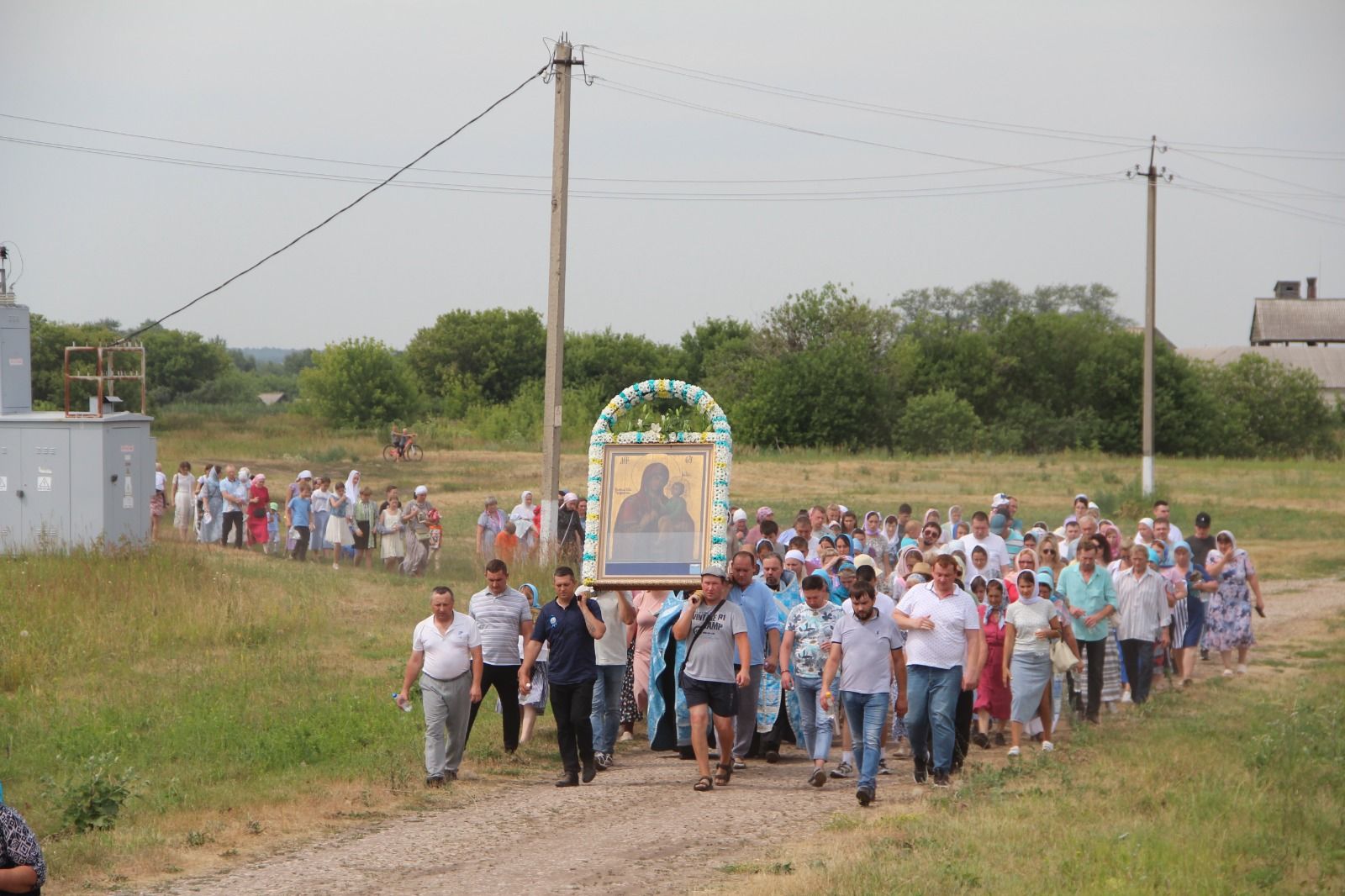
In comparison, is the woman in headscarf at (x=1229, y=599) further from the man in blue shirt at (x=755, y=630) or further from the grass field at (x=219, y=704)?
the man in blue shirt at (x=755, y=630)

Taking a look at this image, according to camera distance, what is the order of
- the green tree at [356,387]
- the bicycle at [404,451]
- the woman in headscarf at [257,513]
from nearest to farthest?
1. the woman in headscarf at [257,513]
2. the bicycle at [404,451]
3. the green tree at [356,387]

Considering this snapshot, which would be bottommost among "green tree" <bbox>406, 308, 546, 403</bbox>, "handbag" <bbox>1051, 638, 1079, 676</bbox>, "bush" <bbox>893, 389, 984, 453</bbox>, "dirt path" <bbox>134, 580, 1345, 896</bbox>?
"dirt path" <bbox>134, 580, 1345, 896</bbox>

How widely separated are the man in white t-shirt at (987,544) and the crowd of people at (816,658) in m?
0.02

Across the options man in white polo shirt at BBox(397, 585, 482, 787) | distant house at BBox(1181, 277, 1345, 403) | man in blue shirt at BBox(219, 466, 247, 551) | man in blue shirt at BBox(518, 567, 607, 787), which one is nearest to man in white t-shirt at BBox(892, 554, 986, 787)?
man in blue shirt at BBox(518, 567, 607, 787)

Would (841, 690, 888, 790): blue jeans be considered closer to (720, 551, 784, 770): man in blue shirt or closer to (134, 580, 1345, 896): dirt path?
(134, 580, 1345, 896): dirt path

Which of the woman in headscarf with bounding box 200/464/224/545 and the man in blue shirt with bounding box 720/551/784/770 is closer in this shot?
the man in blue shirt with bounding box 720/551/784/770

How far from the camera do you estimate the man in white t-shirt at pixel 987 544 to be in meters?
14.7

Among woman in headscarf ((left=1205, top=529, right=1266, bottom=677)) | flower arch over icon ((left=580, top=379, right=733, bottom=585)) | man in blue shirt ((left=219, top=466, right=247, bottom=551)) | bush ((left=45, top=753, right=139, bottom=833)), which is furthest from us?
man in blue shirt ((left=219, top=466, right=247, bottom=551))

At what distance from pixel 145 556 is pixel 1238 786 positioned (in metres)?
13.9

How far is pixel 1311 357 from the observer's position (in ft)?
311

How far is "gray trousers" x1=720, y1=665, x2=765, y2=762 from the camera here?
11680 millimetres

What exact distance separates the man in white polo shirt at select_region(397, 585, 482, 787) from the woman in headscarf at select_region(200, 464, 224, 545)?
13.9 meters

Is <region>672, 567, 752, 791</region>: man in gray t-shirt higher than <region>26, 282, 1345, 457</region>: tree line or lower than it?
lower

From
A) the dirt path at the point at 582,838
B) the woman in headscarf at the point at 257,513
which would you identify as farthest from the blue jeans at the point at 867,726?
the woman in headscarf at the point at 257,513
